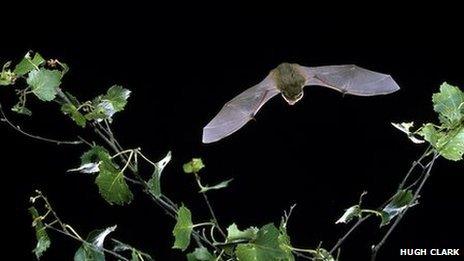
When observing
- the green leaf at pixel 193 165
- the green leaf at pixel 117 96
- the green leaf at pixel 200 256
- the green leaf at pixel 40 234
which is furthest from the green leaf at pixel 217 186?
the green leaf at pixel 40 234

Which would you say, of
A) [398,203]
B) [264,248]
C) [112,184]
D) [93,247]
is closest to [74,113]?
[112,184]

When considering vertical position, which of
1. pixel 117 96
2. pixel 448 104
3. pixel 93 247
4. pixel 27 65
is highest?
pixel 27 65

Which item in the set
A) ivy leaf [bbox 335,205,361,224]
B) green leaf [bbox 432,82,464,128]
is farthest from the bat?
ivy leaf [bbox 335,205,361,224]

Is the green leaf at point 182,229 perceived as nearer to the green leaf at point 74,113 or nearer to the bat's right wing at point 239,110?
the green leaf at point 74,113

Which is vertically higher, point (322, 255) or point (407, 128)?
point (407, 128)

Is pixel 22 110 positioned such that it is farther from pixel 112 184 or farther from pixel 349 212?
pixel 349 212

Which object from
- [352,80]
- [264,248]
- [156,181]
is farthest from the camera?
[352,80]

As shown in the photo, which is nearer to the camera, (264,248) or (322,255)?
(264,248)
